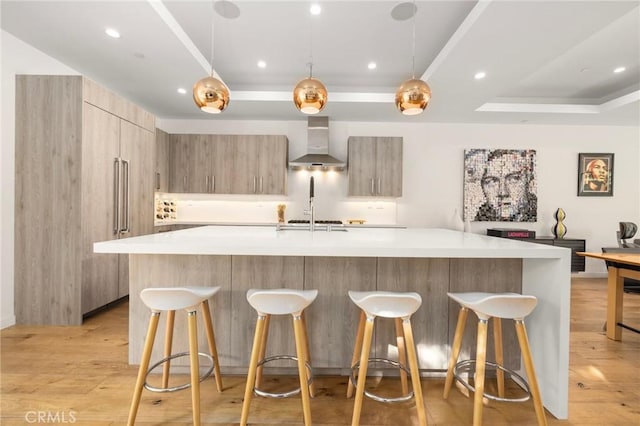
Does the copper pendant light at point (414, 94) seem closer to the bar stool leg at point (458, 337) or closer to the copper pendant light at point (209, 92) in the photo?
the copper pendant light at point (209, 92)

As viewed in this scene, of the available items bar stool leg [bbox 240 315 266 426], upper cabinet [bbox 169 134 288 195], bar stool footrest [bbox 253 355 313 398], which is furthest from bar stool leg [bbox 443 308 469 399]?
upper cabinet [bbox 169 134 288 195]

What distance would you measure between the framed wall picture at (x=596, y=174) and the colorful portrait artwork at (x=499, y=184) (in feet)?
2.89

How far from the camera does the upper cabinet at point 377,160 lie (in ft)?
17.0

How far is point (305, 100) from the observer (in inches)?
A: 90.7

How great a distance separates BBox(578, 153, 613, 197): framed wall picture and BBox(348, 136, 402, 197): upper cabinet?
347 cm

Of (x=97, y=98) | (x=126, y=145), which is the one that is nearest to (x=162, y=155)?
(x=126, y=145)

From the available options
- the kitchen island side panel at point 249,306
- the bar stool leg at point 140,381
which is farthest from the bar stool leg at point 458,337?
the bar stool leg at point 140,381

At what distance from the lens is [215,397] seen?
1916 millimetres

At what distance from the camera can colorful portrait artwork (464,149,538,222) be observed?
18.3ft

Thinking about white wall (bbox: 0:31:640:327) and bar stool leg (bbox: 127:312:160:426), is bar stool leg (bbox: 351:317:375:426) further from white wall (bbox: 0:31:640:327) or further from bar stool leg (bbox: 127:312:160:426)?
white wall (bbox: 0:31:640:327)

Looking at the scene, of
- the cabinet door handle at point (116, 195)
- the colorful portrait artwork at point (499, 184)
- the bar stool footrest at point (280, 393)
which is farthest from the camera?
the colorful portrait artwork at point (499, 184)

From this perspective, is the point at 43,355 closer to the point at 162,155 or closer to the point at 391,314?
the point at 391,314

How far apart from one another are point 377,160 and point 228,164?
253cm

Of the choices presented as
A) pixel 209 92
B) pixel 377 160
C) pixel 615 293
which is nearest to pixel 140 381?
pixel 209 92
